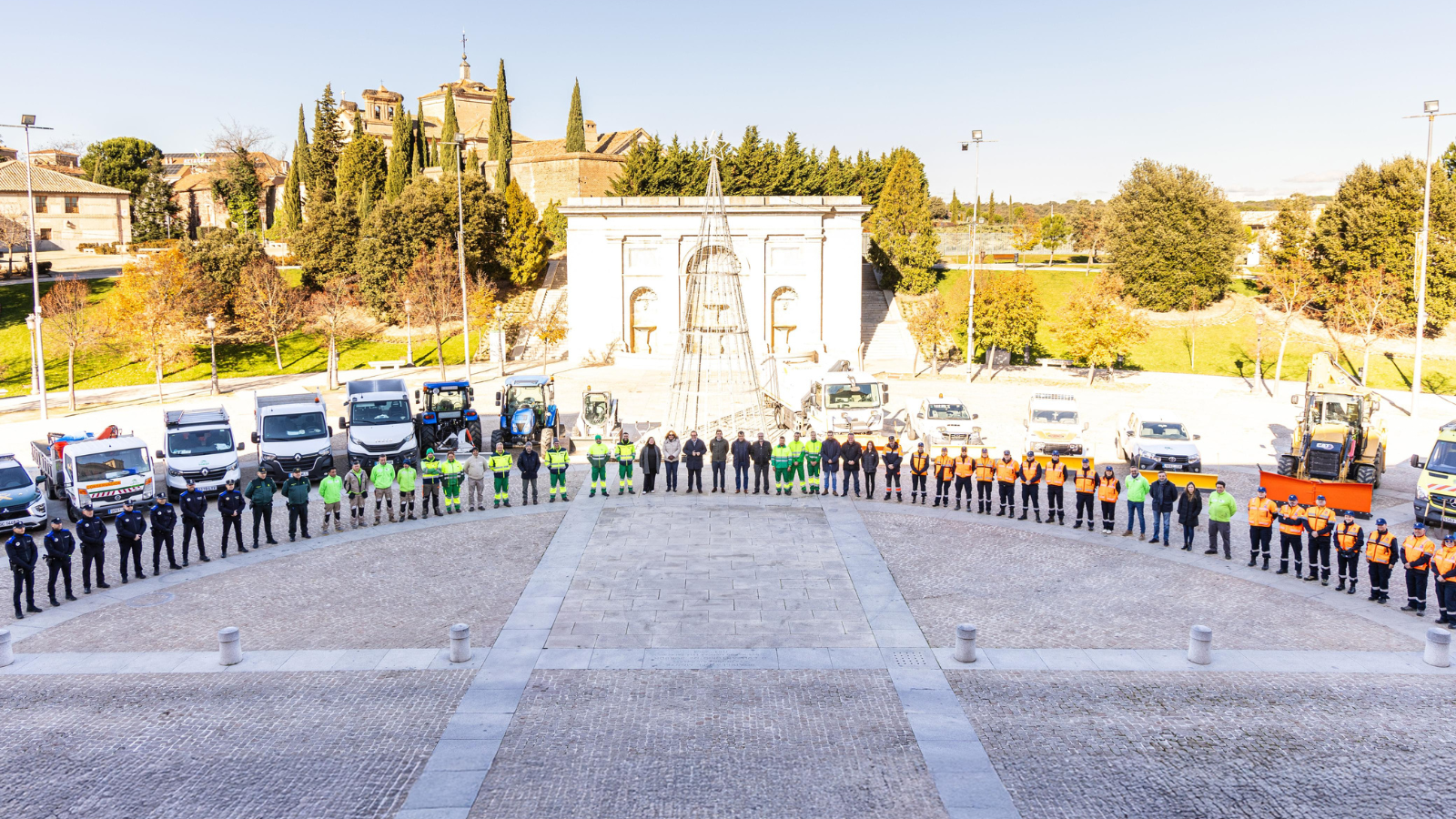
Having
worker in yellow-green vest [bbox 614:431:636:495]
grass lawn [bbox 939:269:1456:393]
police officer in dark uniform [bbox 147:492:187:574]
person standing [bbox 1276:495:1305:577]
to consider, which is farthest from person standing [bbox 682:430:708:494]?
grass lawn [bbox 939:269:1456:393]

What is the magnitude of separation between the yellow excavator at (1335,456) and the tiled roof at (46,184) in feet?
250

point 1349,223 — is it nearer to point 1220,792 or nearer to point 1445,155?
point 1445,155

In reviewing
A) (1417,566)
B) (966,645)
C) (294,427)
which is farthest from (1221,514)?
(294,427)

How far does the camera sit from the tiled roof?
64.5m

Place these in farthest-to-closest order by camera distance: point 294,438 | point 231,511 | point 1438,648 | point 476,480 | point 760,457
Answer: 1. point 294,438
2. point 760,457
3. point 476,480
4. point 231,511
5. point 1438,648

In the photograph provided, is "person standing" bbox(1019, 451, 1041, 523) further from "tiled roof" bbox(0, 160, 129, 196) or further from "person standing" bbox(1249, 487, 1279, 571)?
"tiled roof" bbox(0, 160, 129, 196)

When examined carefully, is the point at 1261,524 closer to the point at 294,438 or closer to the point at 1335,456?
the point at 1335,456

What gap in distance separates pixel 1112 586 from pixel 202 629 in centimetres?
1419

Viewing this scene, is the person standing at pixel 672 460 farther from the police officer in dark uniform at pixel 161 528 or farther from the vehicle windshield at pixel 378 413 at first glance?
the police officer in dark uniform at pixel 161 528

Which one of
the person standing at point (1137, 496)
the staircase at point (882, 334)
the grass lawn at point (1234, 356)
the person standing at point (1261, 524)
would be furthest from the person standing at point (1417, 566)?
the staircase at point (882, 334)

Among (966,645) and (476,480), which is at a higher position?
(476,480)

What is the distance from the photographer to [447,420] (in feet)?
87.9

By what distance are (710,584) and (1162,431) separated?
46.9 feet

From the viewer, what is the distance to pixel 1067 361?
46.6 metres
